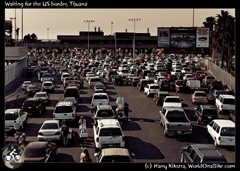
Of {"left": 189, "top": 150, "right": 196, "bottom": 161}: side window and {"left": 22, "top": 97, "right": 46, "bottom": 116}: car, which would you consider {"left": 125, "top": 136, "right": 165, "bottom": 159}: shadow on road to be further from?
{"left": 22, "top": 97, "right": 46, "bottom": 116}: car

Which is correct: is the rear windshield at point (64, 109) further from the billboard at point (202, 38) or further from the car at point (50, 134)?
the billboard at point (202, 38)

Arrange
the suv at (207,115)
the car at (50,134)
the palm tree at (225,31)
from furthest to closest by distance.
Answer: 1. the palm tree at (225,31)
2. the suv at (207,115)
3. the car at (50,134)

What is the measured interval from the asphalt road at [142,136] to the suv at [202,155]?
8.57 feet

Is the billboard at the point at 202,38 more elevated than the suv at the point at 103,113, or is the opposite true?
A: the billboard at the point at 202,38

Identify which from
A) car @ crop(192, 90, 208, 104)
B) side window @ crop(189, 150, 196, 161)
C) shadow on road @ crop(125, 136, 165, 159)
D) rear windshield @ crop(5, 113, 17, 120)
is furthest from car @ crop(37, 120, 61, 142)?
car @ crop(192, 90, 208, 104)

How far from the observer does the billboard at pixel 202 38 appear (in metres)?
62.2

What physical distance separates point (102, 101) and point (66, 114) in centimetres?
697

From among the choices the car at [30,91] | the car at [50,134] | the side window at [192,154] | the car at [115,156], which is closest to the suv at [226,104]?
the car at [50,134]

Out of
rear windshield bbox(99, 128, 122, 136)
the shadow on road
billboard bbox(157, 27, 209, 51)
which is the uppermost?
billboard bbox(157, 27, 209, 51)

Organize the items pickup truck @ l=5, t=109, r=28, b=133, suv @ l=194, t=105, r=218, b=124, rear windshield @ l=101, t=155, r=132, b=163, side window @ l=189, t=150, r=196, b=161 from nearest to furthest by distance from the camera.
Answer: rear windshield @ l=101, t=155, r=132, b=163, side window @ l=189, t=150, r=196, b=161, pickup truck @ l=5, t=109, r=28, b=133, suv @ l=194, t=105, r=218, b=124

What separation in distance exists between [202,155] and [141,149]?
26.5 ft

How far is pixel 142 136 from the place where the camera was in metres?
30.6

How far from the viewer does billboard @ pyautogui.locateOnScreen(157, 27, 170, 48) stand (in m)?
63.8

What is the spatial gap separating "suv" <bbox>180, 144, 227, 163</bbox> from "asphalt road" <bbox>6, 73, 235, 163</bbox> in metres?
2.61
